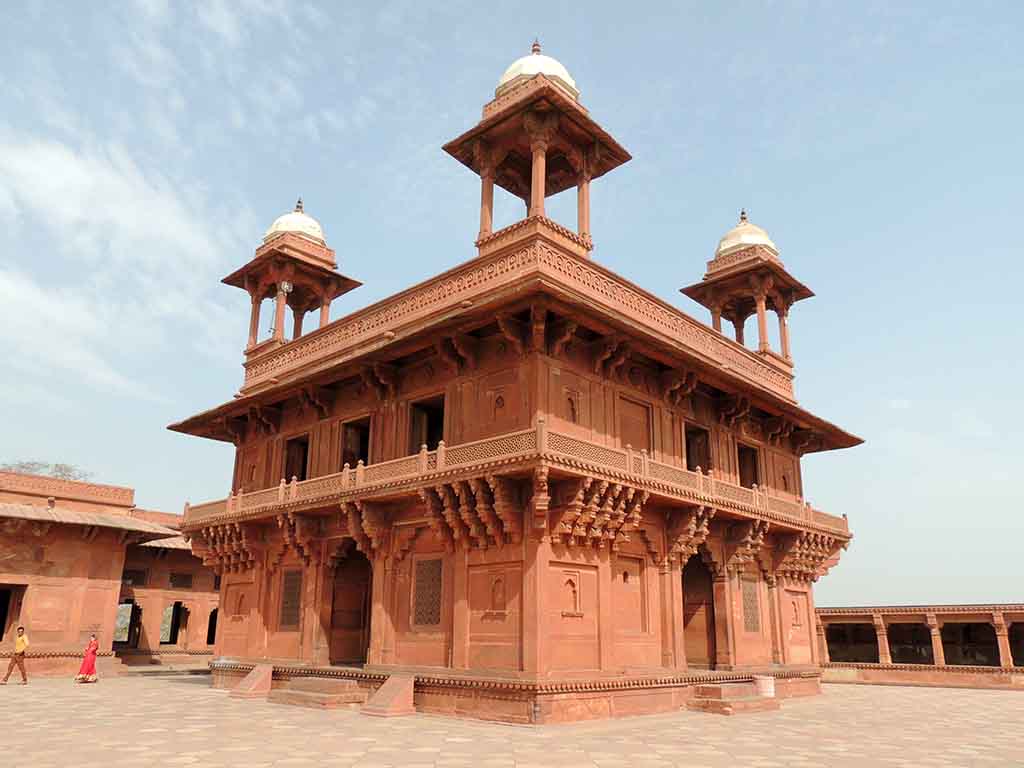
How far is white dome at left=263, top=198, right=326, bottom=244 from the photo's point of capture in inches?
921

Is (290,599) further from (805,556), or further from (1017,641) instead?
(1017,641)

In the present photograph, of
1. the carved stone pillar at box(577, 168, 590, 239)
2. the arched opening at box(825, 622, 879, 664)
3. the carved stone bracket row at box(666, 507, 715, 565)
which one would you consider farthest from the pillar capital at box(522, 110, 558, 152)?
the arched opening at box(825, 622, 879, 664)

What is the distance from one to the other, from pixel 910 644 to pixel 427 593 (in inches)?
1011

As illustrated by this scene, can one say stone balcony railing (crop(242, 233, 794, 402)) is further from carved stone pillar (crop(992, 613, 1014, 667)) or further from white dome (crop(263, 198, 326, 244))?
carved stone pillar (crop(992, 613, 1014, 667))

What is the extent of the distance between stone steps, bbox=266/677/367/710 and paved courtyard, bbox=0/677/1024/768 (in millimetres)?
401

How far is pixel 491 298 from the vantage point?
14.3m

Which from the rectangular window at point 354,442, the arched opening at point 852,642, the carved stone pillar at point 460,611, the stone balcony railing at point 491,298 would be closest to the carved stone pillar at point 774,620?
the stone balcony railing at point 491,298

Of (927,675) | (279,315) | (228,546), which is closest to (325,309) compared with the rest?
(279,315)

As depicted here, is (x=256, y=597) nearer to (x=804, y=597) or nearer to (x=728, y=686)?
(x=728, y=686)

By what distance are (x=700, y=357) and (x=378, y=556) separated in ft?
25.2

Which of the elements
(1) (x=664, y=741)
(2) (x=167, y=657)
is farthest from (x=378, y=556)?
(2) (x=167, y=657)

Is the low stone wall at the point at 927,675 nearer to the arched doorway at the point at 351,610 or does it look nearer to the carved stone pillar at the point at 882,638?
the carved stone pillar at the point at 882,638

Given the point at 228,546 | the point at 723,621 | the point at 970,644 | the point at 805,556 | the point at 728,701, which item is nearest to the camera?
the point at 728,701

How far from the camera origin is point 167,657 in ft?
104
